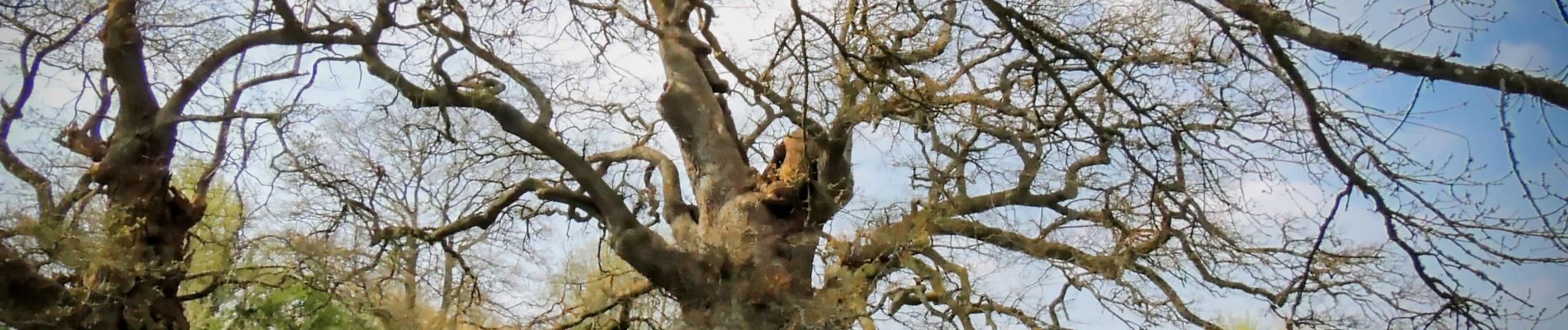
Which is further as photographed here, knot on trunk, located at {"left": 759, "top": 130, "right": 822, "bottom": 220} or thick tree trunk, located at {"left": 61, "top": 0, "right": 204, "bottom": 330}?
knot on trunk, located at {"left": 759, "top": 130, "right": 822, "bottom": 220}

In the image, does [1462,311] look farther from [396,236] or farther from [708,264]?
[396,236]

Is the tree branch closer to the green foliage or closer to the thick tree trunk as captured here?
the green foliage

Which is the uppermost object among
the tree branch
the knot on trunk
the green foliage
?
the knot on trunk

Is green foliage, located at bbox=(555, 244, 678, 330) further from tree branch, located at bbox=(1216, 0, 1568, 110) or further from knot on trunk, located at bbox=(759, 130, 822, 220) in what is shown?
tree branch, located at bbox=(1216, 0, 1568, 110)

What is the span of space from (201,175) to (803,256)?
2.42 meters

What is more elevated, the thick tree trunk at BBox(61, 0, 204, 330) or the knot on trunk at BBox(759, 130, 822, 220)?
the knot on trunk at BBox(759, 130, 822, 220)

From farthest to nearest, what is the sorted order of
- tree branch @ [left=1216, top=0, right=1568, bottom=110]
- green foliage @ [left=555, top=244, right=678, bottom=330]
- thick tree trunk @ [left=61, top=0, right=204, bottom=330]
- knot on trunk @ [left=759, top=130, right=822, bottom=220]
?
green foliage @ [left=555, top=244, right=678, bottom=330] < knot on trunk @ [left=759, top=130, right=822, bottom=220] < thick tree trunk @ [left=61, top=0, right=204, bottom=330] < tree branch @ [left=1216, top=0, right=1568, bottom=110]

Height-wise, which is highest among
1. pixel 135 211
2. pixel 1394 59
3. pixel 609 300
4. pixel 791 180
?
pixel 791 180

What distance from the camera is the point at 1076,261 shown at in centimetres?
453

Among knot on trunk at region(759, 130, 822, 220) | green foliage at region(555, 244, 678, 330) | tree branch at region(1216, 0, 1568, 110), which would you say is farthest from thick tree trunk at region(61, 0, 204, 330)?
tree branch at region(1216, 0, 1568, 110)

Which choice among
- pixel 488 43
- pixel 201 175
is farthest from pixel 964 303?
pixel 201 175

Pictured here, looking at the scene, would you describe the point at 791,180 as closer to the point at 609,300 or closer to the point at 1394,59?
the point at 609,300

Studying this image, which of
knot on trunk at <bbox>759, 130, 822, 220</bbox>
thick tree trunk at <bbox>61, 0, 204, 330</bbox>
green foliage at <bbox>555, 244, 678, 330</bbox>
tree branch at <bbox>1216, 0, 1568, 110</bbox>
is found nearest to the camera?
tree branch at <bbox>1216, 0, 1568, 110</bbox>

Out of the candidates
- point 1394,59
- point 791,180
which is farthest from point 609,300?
point 1394,59
